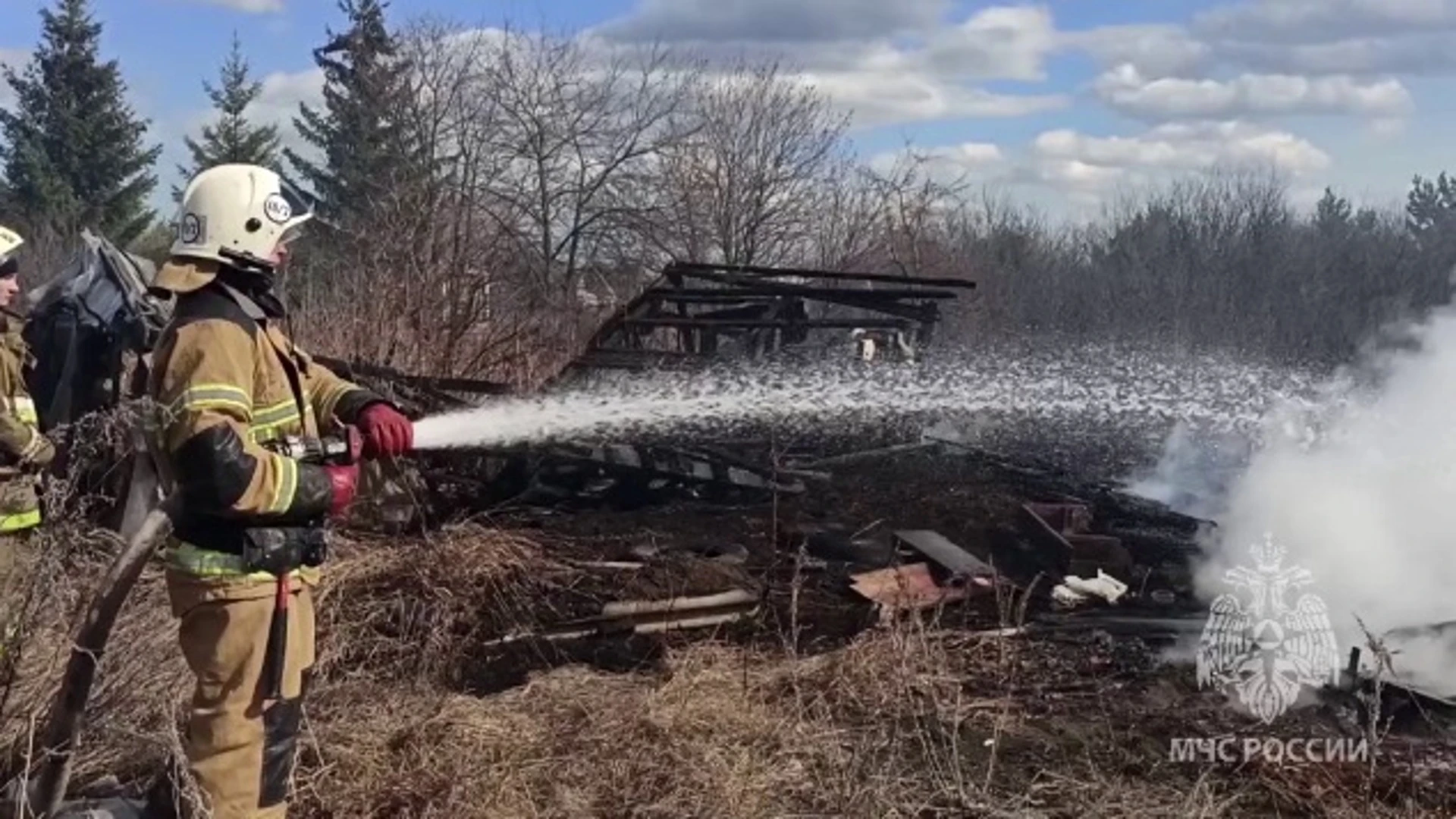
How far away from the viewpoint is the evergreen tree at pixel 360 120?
3553 cm

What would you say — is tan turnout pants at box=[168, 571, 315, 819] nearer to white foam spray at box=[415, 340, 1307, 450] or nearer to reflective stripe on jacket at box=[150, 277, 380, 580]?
reflective stripe on jacket at box=[150, 277, 380, 580]

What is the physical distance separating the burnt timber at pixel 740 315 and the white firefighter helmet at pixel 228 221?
733cm

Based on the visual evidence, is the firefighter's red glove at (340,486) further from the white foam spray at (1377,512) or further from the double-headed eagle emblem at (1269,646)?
the white foam spray at (1377,512)

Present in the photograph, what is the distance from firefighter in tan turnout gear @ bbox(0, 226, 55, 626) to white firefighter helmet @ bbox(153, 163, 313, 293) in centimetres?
202

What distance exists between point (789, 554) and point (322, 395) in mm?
3598

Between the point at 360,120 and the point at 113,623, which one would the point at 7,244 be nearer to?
the point at 113,623

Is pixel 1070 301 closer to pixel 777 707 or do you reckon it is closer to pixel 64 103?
pixel 64 103

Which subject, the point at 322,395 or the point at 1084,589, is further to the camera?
the point at 1084,589

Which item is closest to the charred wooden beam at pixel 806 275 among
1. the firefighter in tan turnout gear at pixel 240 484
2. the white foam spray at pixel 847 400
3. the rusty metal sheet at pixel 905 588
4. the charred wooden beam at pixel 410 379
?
the white foam spray at pixel 847 400

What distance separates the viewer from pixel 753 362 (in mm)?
11625

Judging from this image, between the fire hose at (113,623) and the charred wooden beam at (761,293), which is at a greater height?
the charred wooden beam at (761,293)

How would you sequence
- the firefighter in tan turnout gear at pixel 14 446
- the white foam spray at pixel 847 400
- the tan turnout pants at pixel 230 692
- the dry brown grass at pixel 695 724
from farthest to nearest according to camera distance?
the white foam spray at pixel 847 400 → the firefighter in tan turnout gear at pixel 14 446 → the dry brown grass at pixel 695 724 → the tan turnout pants at pixel 230 692

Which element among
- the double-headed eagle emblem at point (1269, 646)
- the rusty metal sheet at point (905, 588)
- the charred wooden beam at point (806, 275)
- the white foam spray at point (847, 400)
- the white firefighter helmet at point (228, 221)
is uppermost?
the white firefighter helmet at point (228, 221)

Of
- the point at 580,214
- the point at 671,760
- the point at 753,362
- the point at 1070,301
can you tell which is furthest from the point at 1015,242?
the point at 671,760
